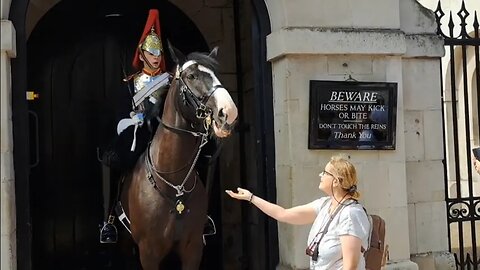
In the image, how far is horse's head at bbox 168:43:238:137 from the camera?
14.5ft

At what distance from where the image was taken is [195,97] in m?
4.71

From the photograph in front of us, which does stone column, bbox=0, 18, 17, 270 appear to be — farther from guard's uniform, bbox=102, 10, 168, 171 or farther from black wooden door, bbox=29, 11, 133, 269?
black wooden door, bbox=29, 11, 133, 269

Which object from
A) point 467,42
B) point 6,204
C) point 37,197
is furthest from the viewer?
point 37,197

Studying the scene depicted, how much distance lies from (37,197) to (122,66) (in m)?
1.71

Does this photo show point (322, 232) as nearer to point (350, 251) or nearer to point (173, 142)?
point (350, 251)

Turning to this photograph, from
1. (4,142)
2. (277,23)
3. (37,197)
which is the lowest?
(37,197)

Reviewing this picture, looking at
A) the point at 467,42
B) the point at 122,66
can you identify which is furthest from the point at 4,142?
the point at 467,42

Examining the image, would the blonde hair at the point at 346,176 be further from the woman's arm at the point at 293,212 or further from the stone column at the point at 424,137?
the stone column at the point at 424,137

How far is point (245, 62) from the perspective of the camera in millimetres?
7285

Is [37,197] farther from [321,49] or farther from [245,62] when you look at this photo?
[321,49]

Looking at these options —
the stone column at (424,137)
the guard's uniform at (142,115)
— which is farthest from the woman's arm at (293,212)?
the stone column at (424,137)

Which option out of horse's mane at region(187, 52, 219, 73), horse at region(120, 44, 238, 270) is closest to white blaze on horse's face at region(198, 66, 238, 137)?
horse at region(120, 44, 238, 270)

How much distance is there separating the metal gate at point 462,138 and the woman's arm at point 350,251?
3135 millimetres

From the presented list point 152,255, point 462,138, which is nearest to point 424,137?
point 152,255
